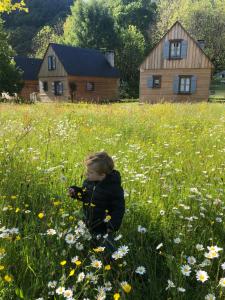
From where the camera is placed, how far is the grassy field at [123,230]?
2.29 m

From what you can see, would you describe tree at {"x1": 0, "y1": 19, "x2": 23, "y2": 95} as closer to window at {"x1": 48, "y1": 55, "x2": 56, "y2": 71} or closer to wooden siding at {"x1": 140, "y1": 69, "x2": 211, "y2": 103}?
window at {"x1": 48, "y1": 55, "x2": 56, "y2": 71}

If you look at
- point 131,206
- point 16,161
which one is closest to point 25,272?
point 131,206

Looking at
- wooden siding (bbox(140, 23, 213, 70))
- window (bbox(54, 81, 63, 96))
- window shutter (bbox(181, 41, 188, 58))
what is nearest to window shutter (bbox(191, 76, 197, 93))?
wooden siding (bbox(140, 23, 213, 70))

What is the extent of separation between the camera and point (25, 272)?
2.39 metres

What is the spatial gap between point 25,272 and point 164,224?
4.61 feet

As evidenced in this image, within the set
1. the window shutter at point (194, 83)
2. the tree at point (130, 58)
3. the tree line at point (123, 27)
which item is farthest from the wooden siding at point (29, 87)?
the window shutter at point (194, 83)

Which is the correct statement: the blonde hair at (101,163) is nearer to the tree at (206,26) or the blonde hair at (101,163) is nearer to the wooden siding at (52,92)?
the wooden siding at (52,92)

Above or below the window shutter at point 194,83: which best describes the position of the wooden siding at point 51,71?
above

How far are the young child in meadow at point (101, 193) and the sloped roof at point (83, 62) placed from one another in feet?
104

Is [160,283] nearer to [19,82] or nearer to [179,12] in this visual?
[19,82]

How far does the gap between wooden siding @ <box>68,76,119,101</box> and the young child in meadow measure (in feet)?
103

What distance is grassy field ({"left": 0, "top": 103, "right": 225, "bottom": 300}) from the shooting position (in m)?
2.29

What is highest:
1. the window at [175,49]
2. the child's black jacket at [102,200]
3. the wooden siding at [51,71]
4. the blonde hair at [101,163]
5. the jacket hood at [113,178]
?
the window at [175,49]

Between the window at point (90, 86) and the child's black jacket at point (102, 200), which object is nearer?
the child's black jacket at point (102, 200)
